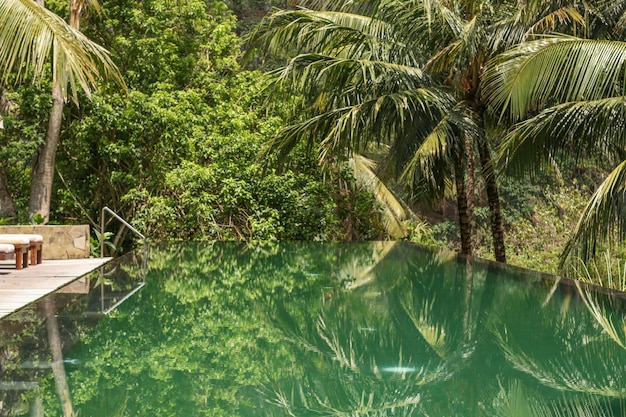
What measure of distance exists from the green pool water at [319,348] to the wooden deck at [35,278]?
21 centimetres

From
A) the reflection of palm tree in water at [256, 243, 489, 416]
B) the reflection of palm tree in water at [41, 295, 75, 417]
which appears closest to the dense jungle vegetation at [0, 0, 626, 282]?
the reflection of palm tree in water at [256, 243, 489, 416]

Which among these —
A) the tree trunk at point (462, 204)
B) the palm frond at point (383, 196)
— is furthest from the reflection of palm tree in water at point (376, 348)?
the palm frond at point (383, 196)

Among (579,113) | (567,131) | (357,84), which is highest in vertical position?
(579,113)

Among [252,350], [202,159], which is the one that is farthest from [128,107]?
[252,350]

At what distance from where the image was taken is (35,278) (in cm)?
705

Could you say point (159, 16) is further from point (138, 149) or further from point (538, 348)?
point (538, 348)

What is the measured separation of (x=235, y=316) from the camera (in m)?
5.10

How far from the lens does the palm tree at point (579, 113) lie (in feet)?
22.2

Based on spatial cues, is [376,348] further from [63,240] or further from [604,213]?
[63,240]

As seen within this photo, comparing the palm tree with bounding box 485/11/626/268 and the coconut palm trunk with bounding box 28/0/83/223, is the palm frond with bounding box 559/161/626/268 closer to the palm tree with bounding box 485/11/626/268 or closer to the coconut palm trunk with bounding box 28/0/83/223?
the palm tree with bounding box 485/11/626/268

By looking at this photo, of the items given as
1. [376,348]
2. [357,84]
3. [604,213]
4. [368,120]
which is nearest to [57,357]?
[376,348]

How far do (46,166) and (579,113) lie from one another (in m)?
8.12

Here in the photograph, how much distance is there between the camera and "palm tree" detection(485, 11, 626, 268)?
6770mm

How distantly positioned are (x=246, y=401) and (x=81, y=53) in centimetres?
467
